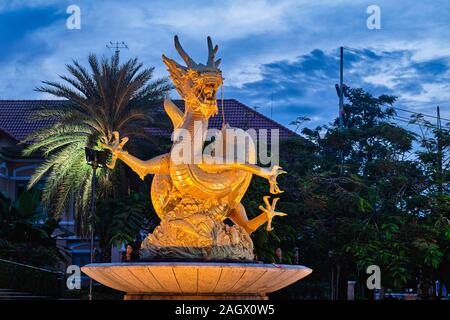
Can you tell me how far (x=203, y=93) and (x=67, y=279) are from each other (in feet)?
51.8

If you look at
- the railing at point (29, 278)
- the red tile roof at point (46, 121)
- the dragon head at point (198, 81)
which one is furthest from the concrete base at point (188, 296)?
the red tile roof at point (46, 121)

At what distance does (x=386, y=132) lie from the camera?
30453 mm

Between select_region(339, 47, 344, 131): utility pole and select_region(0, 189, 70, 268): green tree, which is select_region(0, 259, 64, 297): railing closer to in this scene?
select_region(0, 189, 70, 268): green tree

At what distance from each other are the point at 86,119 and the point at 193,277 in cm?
1463

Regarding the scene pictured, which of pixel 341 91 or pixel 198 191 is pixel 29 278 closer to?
pixel 198 191

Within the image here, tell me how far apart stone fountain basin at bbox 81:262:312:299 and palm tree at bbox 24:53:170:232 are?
1264cm

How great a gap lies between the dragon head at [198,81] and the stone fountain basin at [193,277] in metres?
3.90

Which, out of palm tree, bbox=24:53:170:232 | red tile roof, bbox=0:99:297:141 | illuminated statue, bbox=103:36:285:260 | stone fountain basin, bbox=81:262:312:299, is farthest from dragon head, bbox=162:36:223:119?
red tile roof, bbox=0:99:297:141

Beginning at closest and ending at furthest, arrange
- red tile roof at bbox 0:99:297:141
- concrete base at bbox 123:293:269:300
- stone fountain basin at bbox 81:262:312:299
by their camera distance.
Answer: stone fountain basin at bbox 81:262:312:299
concrete base at bbox 123:293:269:300
red tile roof at bbox 0:99:297:141

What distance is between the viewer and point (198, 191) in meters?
16.2

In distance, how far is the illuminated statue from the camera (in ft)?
51.5

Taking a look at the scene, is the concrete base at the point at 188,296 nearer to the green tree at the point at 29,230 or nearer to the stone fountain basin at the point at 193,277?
the stone fountain basin at the point at 193,277

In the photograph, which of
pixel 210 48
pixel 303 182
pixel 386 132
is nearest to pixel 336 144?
pixel 386 132

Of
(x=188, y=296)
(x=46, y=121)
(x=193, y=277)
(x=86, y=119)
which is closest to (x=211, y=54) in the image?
(x=193, y=277)
